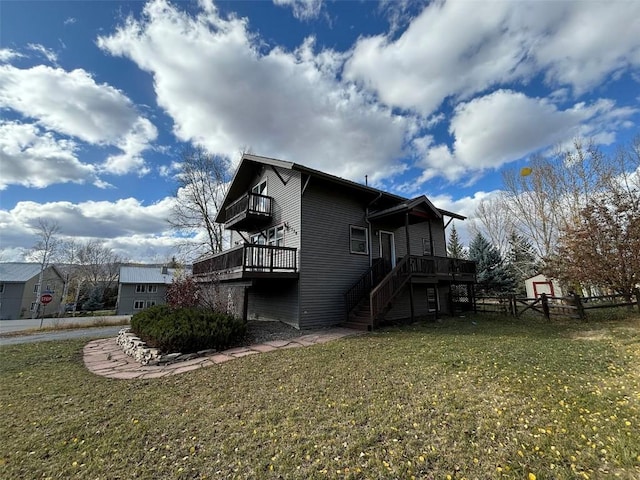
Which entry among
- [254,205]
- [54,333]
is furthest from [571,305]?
[54,333]

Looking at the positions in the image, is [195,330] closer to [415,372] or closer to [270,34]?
[415,372]

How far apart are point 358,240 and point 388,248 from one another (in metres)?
1.99

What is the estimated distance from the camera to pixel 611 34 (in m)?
8.66

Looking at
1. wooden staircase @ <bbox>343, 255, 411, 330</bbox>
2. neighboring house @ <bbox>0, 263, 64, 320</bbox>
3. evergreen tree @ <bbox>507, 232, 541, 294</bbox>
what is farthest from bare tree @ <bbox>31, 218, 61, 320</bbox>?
evergreen tree @ <bbox>507, 232, 541, 294</bbox>

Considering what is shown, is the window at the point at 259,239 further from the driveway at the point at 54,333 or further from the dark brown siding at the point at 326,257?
the driveway at the point at 54,333

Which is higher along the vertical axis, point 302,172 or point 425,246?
point 302,172

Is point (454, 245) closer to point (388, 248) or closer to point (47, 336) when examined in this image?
point (388, 248)

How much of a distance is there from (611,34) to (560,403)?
11.7m

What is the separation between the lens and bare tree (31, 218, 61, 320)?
33.0m

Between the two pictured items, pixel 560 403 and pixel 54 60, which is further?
pixel 54 60

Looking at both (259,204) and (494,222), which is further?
(494,222)

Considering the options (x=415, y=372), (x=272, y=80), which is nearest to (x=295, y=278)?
(x=415, y=372)

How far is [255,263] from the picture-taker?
10.2 metres

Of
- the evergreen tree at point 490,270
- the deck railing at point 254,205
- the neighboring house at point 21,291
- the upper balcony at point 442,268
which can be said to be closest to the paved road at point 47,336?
the deck railing at point 254,205
